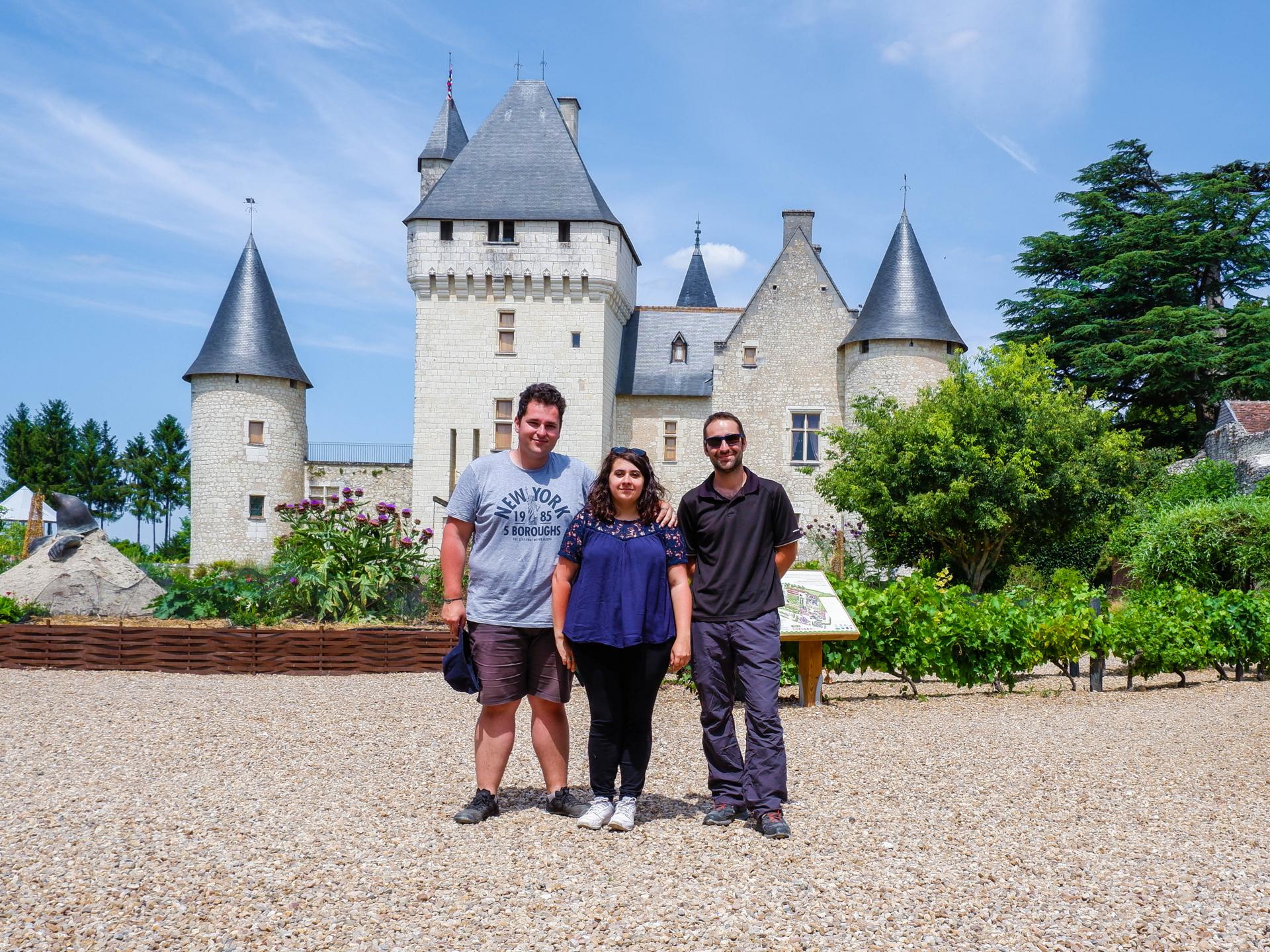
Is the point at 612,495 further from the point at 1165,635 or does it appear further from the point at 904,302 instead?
the point at 904,302

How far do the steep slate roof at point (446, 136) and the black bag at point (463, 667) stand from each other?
29.4 meters

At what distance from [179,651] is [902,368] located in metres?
20.8

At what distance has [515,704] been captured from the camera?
4340 mm

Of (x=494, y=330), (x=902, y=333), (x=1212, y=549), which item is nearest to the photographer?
(x=1212, y=549)

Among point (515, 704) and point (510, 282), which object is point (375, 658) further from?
point (510, 282)

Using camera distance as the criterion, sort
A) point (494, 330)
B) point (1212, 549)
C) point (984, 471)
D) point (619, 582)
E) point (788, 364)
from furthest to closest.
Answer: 1. point (788, 364)
2. point (494, 330)
3. point (984, 471)
4. point (1212, 549)
5. point (619, 582)

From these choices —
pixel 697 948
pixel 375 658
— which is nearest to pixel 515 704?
pixel 697 948

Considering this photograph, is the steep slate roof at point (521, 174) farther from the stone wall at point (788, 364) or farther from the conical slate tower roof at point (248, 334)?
the conical slate tower roof at point (248, 334)

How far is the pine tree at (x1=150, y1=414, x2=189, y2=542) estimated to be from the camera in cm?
5116

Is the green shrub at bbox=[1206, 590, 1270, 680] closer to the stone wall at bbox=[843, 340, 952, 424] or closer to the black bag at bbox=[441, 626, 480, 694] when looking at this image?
the black bag at bbox=[441, 626, 480, 694]

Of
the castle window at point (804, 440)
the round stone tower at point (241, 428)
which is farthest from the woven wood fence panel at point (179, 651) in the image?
the castle window at point (804, 440)

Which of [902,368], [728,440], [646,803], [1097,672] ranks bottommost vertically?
[1097,672]

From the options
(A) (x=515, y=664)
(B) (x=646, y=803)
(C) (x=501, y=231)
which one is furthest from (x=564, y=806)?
(C) (x=501, y=231)

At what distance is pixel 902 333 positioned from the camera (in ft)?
87.7
